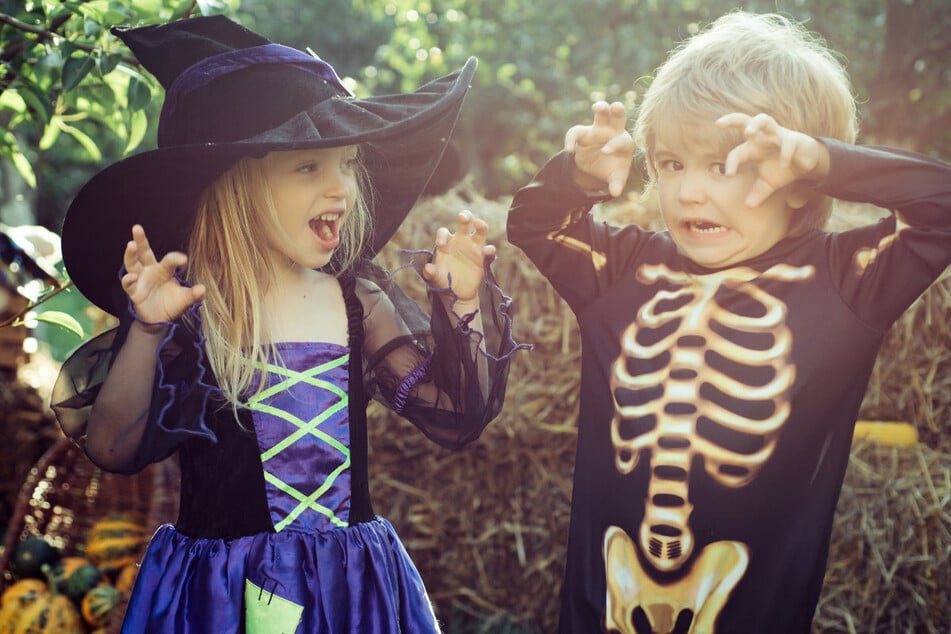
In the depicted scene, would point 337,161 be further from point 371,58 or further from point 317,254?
point 371,58

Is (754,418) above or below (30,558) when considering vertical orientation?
above

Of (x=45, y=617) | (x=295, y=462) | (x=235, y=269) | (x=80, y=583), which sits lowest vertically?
(x=45, y=617)

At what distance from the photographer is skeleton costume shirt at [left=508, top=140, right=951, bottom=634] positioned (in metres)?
1.72

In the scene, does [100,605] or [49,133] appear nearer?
[49,133]

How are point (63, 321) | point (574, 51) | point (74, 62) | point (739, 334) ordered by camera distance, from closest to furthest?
point (739, 334)
point (63, 321)
point (74, 62)
point (574, 51)

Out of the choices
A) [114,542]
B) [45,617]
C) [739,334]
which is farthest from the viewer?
[114,542]

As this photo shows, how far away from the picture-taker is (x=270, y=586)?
6.08 feet

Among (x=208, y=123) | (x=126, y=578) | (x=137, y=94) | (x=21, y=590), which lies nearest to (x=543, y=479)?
(x=126, y=578)

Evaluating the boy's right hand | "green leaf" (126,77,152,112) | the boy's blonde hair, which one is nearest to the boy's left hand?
the boy's blonde hair

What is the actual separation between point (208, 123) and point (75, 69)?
66 cm

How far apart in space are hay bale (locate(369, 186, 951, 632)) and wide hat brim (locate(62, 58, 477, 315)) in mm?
1795

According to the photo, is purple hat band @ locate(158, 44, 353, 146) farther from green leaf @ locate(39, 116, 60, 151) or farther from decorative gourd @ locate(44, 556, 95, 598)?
decorative gourd @ locate(44, 556, 95, 598)

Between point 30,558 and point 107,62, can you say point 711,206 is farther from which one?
point 30,558

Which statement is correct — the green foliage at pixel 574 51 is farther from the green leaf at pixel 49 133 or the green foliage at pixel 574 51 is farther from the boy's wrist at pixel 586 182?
the boy's wrist at pixel 586 182
